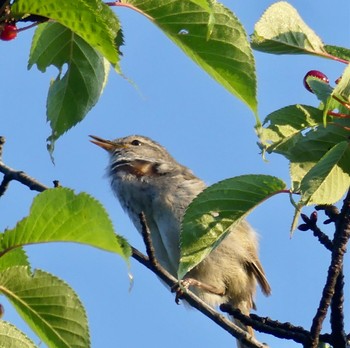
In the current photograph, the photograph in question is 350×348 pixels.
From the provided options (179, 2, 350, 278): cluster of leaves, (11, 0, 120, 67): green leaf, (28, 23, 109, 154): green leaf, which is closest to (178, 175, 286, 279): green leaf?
(179, 2, 350, 278): cluster of leaves

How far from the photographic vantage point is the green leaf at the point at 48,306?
7.00ft

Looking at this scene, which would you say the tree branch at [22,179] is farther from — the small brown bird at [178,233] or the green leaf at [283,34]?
the small brown bird at [178,233]

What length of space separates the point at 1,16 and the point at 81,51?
2.07 feet

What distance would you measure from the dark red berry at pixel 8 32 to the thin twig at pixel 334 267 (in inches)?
64.6

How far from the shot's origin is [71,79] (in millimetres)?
2871

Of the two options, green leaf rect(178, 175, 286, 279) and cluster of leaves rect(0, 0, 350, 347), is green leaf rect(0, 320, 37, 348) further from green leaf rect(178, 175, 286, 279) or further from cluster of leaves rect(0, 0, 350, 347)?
green leaf rect(178, 175, 286, 279)

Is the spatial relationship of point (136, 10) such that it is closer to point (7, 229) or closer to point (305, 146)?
point (7, 229)

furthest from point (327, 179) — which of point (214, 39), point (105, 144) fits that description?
point (105, 144)

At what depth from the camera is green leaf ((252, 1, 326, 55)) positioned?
134 inches

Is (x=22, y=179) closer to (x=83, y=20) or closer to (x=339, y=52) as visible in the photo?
(x=339, y=52)

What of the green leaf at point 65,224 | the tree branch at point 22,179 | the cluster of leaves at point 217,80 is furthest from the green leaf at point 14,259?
the tree branch at point 22,179

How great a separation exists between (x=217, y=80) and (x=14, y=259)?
0.76 metres

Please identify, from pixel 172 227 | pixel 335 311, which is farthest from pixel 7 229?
pixel 172 227

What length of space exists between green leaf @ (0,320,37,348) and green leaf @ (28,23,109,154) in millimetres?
919
